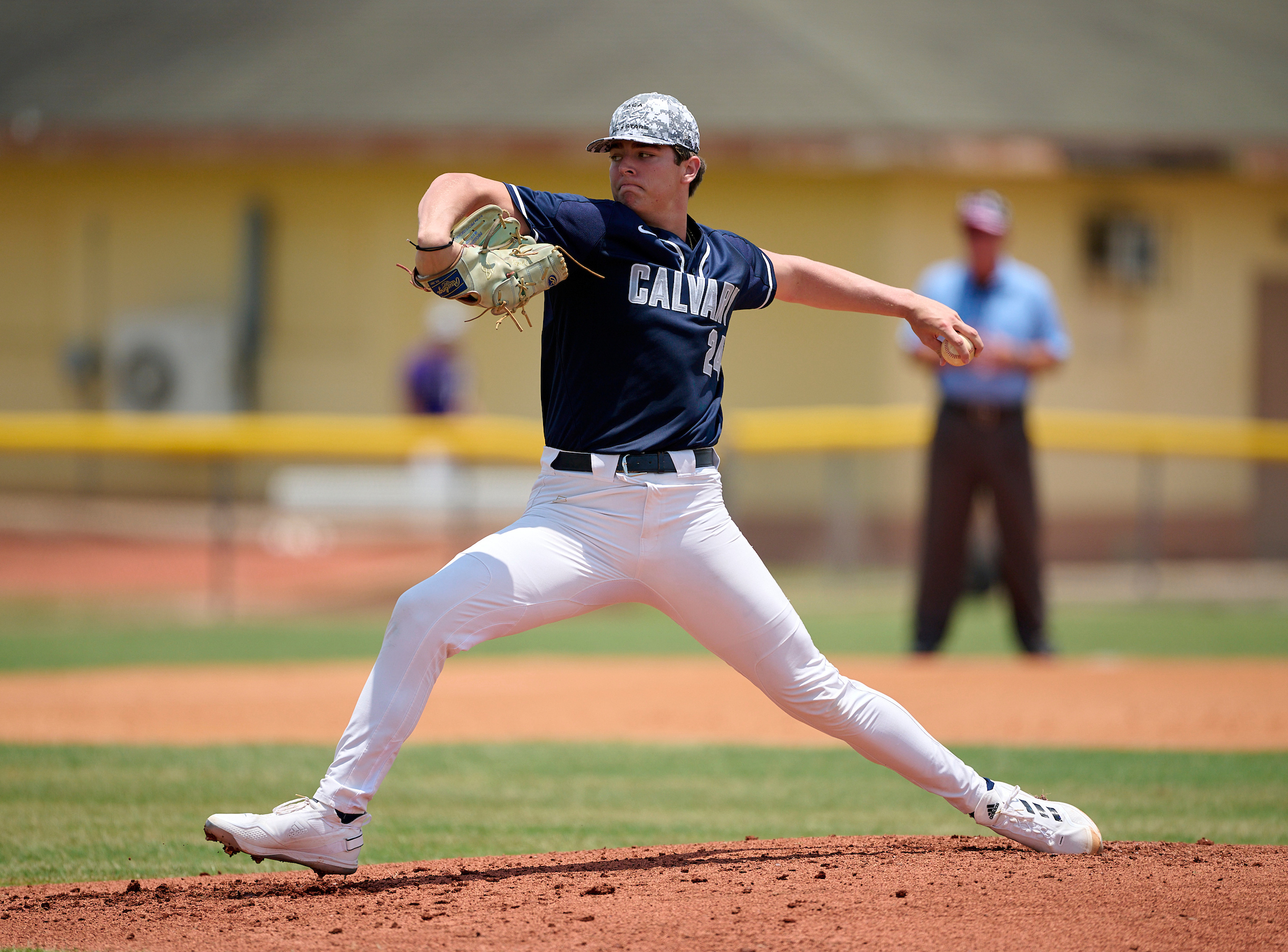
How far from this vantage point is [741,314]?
16.7 meters

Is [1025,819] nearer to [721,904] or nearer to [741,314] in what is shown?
[721,904]

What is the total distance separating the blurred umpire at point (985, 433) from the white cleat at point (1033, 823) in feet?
16.4

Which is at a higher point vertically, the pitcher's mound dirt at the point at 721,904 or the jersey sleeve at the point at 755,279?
the jersey sleeve at the point at 755,279

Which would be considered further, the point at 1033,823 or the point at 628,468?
the point at 1033,823

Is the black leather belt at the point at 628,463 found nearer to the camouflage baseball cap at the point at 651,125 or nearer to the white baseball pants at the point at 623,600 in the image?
the white baseball pants at the point at 623,600

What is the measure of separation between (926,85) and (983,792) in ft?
44.5

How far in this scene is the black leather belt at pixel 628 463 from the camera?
4340 mm

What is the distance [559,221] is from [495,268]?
359mm

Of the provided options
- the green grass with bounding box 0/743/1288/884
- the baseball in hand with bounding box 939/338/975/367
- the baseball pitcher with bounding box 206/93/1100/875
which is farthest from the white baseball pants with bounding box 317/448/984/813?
the green grass with bounding box 0/743/1288/884

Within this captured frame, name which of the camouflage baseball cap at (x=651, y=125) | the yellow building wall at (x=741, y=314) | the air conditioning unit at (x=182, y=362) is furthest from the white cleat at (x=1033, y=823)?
the air conditioning unit at (x=182, y=362)

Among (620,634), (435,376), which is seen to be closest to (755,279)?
(620,634)

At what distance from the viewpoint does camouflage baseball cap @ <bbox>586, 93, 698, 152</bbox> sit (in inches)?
172

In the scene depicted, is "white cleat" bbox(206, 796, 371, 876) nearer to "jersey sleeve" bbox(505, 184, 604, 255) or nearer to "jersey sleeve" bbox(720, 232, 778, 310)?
"jersey sleeve" bbox(505, 184, 604, 255)

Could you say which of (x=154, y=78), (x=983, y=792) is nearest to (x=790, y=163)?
(x=154, y=78)
